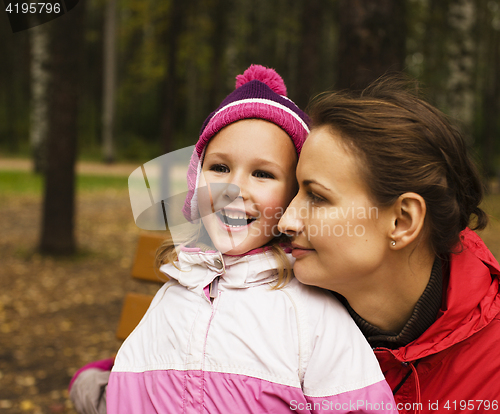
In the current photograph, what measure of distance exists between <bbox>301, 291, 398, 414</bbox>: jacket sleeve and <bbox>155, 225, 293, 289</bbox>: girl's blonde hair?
175mm

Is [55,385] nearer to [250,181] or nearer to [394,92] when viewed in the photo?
[250,181]

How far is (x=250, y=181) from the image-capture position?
5.47ft

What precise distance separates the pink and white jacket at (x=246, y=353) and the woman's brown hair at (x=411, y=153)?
446mm

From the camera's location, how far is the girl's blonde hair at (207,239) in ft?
5.61

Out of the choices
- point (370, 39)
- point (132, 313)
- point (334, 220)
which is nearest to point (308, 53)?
point (370, 39)

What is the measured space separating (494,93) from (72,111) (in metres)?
15.3

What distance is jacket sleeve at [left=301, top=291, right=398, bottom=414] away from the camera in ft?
4.84

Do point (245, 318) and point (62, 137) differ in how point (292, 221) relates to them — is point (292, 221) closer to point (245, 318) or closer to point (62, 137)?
point (245, 318)

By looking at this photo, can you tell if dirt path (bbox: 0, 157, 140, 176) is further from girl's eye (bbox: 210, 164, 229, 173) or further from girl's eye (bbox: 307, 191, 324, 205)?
girl's eye (bbox: 307, 191, 324, 205)

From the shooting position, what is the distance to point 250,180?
1.67 metres

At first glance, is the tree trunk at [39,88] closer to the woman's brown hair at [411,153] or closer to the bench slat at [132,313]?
the bench slat at [132,313]

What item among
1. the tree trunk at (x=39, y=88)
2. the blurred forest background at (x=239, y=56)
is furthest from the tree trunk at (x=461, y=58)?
the tree trunk at (x=39, y=88)

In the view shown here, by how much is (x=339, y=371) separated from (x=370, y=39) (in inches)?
80.8

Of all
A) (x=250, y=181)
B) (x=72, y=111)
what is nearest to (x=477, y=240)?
(x=250, y=181)
